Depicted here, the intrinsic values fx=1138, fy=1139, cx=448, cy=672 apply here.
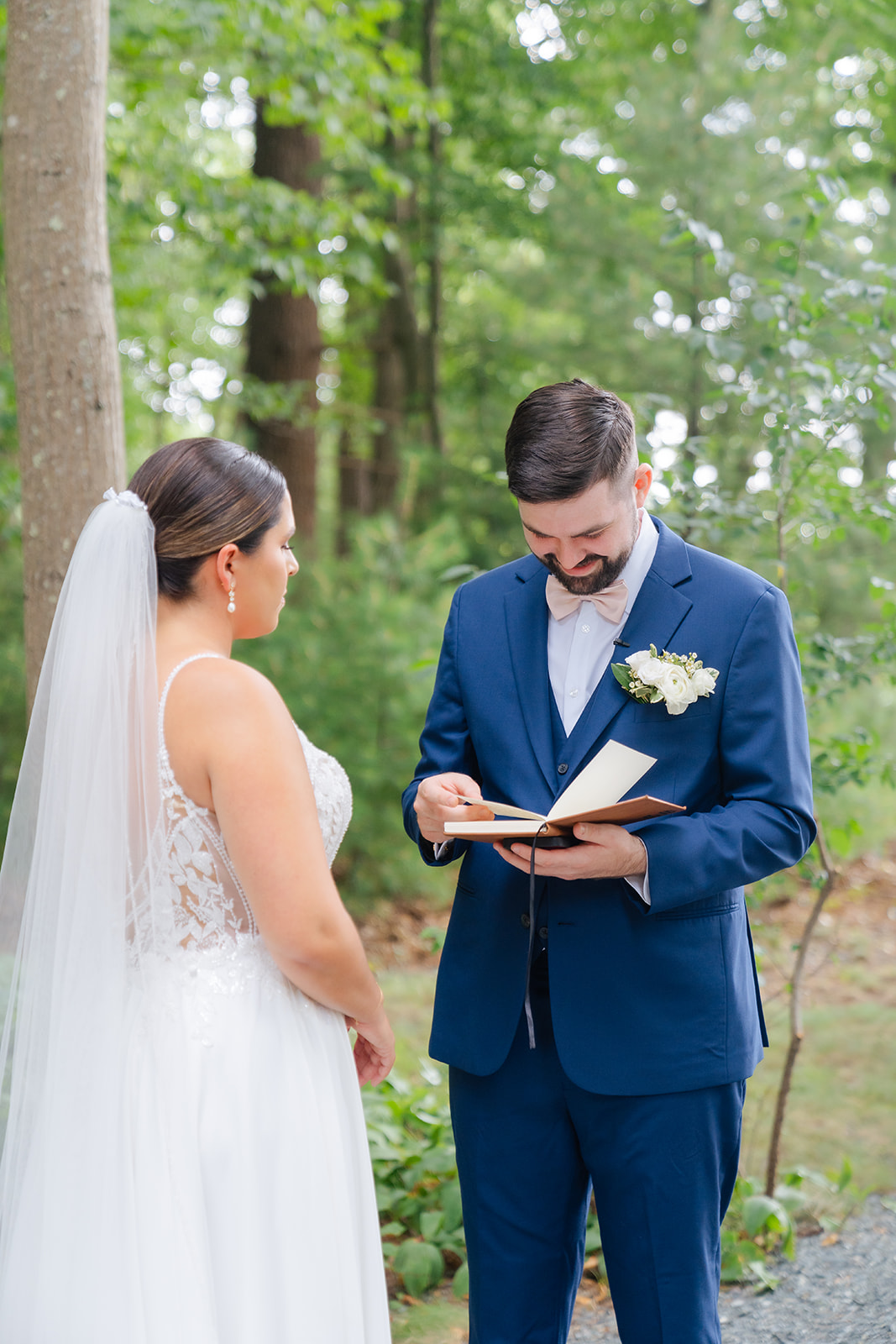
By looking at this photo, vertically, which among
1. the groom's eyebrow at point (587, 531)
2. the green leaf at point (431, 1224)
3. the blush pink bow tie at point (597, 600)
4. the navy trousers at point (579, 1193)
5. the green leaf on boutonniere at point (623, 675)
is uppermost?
the groom's eyebrow at point (587, 531)

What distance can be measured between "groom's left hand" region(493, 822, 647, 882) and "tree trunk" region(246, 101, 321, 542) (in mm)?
7677

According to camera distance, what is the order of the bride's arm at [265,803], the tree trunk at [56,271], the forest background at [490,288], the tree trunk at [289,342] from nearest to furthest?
the bride's arm at [265,803] < the tree trunk at [56,271] < the forest background at [490,288] < the tree trunk at [289,342]

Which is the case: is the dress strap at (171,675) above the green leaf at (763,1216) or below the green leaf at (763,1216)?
above

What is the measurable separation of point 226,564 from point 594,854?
87cm

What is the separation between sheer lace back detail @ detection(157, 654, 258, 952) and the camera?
201cm

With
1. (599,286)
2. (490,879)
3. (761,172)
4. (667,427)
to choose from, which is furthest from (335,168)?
(490,879)

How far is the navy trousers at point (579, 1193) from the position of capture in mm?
2195

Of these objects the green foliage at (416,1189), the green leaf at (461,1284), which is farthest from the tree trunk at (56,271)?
the green leaf at (461,1284)

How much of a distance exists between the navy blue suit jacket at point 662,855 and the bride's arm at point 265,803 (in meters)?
0.44

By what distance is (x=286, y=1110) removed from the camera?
6.79 feet

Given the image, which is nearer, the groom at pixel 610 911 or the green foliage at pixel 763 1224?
the groom at pixel 610 911

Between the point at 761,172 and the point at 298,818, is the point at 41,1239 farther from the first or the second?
the point at 761,172

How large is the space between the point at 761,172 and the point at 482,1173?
7388 mm

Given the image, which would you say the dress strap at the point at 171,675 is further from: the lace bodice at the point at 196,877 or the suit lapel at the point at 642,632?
the suit lapel at the point at 642,632
